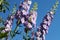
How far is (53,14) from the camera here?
526 centimetres

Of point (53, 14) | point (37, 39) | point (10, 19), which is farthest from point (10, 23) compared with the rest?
point (53, 14)

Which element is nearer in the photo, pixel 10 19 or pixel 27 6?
pixel 27 6

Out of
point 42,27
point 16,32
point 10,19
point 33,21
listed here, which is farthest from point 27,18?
point 42,27

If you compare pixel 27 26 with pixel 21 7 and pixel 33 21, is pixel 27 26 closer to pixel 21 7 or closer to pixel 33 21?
pixel 33 21

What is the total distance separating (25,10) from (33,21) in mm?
294

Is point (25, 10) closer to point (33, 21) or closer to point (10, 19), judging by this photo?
point (33, 21)

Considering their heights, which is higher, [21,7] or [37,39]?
[21,7]

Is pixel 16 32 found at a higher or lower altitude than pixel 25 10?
lower

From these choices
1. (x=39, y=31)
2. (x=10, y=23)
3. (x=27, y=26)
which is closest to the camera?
(x=27, y=26)

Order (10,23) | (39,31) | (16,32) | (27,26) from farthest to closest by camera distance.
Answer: (39,31) < (10,23) < (16,32) < (27,26)

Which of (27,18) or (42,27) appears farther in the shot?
(42,27)

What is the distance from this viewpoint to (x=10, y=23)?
4.73 m

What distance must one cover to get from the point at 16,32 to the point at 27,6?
0.77 metres

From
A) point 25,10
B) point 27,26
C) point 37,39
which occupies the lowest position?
point 37,39
